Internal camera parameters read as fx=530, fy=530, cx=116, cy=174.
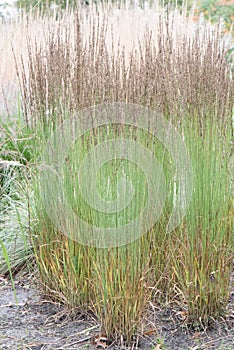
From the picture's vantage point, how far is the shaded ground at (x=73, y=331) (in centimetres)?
287

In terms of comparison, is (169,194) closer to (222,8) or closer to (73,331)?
(73,331)

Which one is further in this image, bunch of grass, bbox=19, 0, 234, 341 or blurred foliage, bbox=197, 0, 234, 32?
blurred foliage, bbox=197, 0, 234, 32

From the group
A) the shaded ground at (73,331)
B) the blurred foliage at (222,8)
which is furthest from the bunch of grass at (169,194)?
the blurred foliage at (222,8)

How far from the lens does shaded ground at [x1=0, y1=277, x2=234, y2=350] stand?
9.41ft

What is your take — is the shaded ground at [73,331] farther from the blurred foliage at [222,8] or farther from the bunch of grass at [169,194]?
the blurred foliage at [222,8]

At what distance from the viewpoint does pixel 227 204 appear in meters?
3.00

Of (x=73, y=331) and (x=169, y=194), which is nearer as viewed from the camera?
(x=73, y=331)

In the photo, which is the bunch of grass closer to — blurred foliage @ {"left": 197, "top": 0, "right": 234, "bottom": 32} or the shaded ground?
the shaded ground

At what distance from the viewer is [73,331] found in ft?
9.99

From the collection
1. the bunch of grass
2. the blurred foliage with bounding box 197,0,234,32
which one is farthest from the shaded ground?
the blurred foliage with bounding box 197,0,234,32

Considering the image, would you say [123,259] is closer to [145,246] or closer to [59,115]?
[145,246]

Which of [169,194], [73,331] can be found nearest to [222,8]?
[169,194]

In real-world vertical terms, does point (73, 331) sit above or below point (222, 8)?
below

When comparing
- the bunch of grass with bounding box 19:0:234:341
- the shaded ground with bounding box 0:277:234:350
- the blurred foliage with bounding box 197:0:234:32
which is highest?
the blurred foliage with bounding box 197:0:234:32
